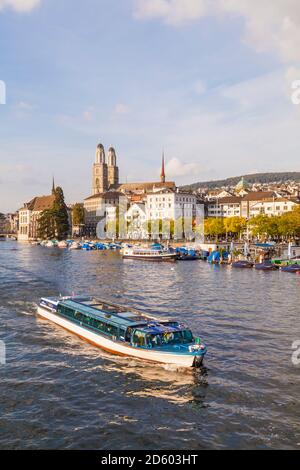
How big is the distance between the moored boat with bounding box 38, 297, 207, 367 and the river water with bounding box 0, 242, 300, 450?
711 millimetres

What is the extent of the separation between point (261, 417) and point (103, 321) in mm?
14604

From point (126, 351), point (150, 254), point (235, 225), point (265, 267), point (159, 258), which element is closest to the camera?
point (126, 351)

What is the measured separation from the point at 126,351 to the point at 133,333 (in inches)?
48.8

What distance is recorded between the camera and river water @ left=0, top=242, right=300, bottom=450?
67.1 feet

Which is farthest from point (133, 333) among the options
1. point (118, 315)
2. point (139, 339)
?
point (118, 315)

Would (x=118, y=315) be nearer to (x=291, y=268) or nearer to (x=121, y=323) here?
(x=121, y=323)

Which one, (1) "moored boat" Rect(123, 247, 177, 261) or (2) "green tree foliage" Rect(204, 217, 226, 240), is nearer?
(1) "moored boat" Rect(123, 247, 177, 261)

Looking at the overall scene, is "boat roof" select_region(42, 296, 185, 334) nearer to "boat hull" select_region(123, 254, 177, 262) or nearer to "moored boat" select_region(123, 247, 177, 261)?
"boat hull" select_region(123, 254, 177, 262)

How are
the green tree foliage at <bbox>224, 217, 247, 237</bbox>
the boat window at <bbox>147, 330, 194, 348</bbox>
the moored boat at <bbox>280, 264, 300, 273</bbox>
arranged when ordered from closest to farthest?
the boat window at <bbox>147, 330, 194, 348</bbox>, the moored boat at <bbox>280, 264, 300, 273</bbox>, the green tree foliage at <bbox>224, 217, 247, 237</bbox>

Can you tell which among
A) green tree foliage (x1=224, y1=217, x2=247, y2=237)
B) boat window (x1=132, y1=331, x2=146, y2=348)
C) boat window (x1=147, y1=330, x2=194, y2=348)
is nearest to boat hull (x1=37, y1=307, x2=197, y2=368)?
boat window (x1=132, y1=331, x2=146, y2=348)

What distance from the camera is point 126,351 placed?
99.5 ft

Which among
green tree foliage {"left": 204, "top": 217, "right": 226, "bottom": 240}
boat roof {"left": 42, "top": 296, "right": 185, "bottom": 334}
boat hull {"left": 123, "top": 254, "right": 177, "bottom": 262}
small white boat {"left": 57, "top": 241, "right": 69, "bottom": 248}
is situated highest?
green tree foliage {"left": 204, "top": 217, "right": 226, "bottom": 240}

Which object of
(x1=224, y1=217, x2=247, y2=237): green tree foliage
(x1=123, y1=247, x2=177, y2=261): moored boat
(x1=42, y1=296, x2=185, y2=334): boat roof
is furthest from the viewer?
(x1=224, y1=217, x2=247, y2=237): green tree foliage
